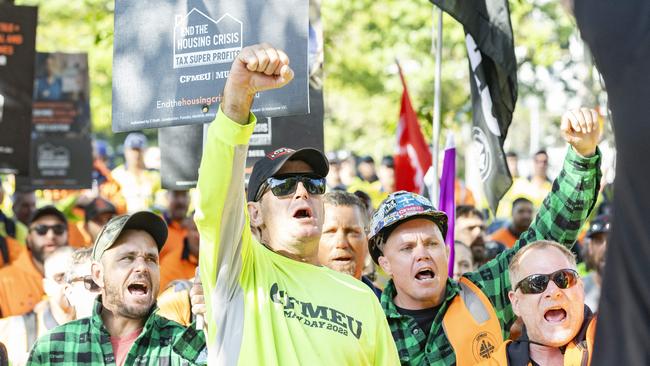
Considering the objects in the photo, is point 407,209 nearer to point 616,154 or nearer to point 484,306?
point 484,306

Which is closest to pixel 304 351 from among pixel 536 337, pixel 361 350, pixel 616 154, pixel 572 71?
pixel 361 350

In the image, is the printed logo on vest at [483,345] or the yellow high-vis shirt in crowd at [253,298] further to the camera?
the printed logo on vest at [483,345]

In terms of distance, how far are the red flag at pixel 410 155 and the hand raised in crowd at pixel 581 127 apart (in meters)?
3.95

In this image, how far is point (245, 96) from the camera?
11.1 ft

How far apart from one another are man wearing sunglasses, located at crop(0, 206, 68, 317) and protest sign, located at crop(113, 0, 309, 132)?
327 centimetres

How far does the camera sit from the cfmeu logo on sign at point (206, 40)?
16.1 feet

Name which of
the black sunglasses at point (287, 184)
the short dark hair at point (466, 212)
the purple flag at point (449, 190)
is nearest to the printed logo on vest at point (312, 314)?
the black sunglasses at point (287, 184)

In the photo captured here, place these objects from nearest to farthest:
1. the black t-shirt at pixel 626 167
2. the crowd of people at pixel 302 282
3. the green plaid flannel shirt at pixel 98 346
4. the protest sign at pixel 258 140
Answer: the black t-shirt at pixel 626 167
the crowd of people at pixel 302 282
the green plaid flannel shirt at pixel 98 346
the protest sign at pixel 258 140

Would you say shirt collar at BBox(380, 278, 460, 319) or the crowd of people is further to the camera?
shirt collar at BBox(380, 278, 460, 319)

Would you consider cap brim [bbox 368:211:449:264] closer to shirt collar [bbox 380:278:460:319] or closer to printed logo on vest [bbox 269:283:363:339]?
shirt collar [bbox 380:278:460:319]

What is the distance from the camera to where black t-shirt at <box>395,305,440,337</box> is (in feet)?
15.3

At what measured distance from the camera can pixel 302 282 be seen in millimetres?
3732

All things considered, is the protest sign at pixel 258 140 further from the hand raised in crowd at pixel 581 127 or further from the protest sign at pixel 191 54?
the hand raised in crowd at pixel 581 127

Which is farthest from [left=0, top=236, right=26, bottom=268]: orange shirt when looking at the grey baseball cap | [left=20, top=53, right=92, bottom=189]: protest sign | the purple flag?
the grey baseball cap
